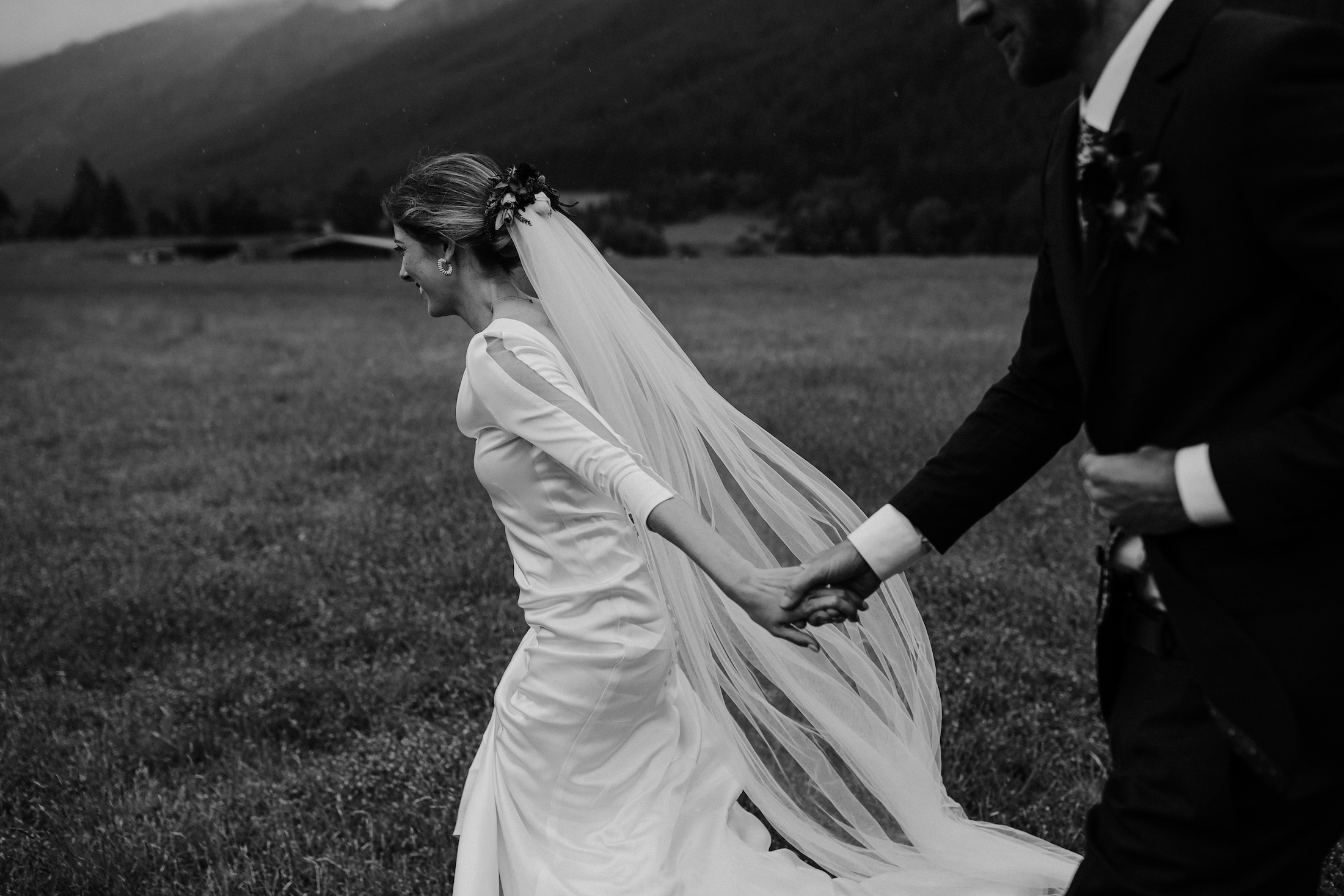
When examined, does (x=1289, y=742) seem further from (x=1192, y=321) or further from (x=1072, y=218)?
(x=1072, y=218)

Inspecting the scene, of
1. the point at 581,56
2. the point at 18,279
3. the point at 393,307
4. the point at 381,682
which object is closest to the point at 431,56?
the point at 581,56

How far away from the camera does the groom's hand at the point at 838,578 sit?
3459 millimetres

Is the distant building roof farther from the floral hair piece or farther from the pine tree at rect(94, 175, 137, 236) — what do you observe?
the floral hair piece

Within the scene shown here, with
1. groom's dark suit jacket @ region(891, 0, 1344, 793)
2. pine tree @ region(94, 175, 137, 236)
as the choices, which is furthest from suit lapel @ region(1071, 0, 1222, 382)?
pine tree @ region(94, 175, 137, 236)

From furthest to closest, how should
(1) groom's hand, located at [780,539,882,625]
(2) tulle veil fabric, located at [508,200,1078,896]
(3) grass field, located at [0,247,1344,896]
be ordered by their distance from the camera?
(3) grass field, located at [0,247,1344,896], (2) tulle veil fabric, located at [508,200,1078,896], (1) groom's hand, located at [780,539,882,625]

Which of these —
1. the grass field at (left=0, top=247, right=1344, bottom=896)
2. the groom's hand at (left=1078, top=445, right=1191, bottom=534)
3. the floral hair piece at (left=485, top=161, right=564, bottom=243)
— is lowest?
the grass field at (left=0, top=247, right=1344, bottom=896)

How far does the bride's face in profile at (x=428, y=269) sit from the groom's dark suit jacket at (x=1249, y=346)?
2732 mm

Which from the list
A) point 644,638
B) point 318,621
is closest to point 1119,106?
point 644,638

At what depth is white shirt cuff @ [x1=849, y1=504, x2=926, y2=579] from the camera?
11.0 ft

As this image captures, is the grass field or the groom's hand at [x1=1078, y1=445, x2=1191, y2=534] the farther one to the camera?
the grass field

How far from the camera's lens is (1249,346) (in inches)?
95.0

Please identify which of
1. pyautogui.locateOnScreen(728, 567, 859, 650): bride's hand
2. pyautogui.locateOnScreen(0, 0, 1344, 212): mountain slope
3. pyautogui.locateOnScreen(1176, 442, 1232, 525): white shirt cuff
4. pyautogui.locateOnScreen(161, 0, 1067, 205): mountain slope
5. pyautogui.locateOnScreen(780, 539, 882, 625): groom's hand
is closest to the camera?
pyautogui.locateOnScreen(1176, 442, 1232, 525): white shirt cuff

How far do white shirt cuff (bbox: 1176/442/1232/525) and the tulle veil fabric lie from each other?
213 centimetres

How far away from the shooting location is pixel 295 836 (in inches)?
204
